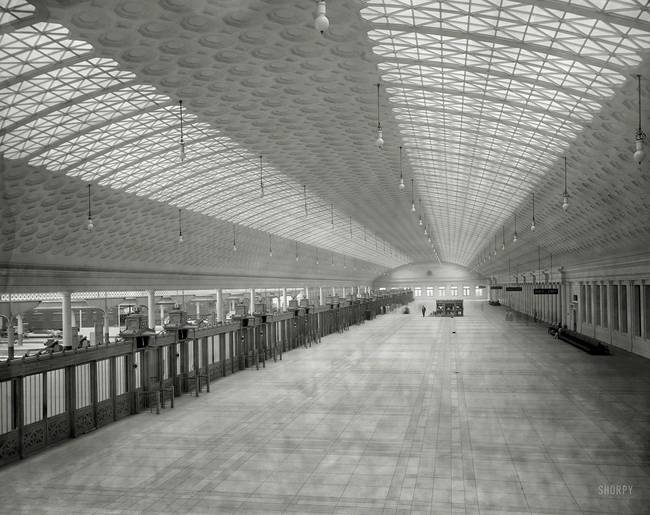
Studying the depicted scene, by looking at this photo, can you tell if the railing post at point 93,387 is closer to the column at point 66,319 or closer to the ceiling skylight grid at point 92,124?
the ceiling skylight grid at point 92,124

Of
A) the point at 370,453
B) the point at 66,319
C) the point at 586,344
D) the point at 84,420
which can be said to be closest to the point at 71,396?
the point at 84,420

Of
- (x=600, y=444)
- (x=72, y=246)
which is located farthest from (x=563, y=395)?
(x=72, y=246)

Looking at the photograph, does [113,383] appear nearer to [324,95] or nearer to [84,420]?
[84,420]

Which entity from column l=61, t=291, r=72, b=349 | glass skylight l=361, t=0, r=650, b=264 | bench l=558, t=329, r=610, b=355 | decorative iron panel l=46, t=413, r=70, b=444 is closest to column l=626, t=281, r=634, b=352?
bench l=558, t=329, r=610, b=355

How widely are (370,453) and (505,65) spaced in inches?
678

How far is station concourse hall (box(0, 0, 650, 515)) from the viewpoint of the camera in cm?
1334

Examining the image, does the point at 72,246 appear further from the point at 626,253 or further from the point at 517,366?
the point at 626,253

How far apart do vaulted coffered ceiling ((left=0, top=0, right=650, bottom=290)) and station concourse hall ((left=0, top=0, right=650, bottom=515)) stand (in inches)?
5.5

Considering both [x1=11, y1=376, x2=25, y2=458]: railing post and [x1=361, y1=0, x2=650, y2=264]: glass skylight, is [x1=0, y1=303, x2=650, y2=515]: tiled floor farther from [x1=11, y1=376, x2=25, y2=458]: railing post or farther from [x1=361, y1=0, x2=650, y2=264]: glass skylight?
[x1=361, y1=0, x2=650, y2=264]: glass skylight

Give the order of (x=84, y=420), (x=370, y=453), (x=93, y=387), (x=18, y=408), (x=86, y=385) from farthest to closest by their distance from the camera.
→ (x=86, y=385), (x=93, y=387), (x=84, y=420), (x=18, y=408), (x=370, y=453)

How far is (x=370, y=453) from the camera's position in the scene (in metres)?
15.0

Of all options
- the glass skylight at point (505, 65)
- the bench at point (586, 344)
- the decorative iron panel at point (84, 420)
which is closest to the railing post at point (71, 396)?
the decorative iron panel at point (84, 420)

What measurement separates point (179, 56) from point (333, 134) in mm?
15033

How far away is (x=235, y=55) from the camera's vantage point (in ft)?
81.8
